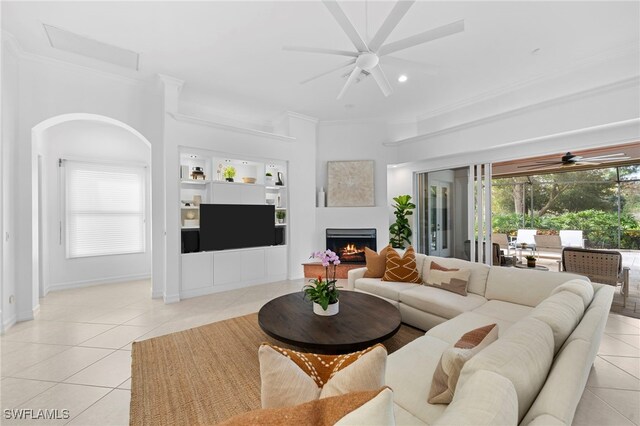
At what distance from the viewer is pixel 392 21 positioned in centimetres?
211

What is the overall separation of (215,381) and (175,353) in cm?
71

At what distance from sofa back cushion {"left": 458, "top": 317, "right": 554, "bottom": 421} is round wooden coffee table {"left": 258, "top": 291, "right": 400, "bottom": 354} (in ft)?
3.94

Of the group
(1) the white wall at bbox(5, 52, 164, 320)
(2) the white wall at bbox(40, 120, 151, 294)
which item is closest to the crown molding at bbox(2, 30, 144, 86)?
(1) the white wall at bbox(5, 52, 164, 320)

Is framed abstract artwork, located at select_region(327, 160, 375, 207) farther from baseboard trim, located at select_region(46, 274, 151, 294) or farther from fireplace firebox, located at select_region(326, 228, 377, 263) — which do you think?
baseboard trim, located at select_region(46, 274, 151, 294)

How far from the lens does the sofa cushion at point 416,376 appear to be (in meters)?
1.31

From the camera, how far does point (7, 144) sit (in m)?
3.29

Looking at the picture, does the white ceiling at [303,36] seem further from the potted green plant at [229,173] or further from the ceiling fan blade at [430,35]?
the potted green plant at [229,173]

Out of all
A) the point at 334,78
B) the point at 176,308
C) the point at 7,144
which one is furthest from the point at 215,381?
the point at 334,78

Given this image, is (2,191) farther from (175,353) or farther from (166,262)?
(175,353)

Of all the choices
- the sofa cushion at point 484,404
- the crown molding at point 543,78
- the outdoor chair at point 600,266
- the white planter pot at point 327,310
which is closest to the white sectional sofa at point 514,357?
the sofa cushion at point 484,404

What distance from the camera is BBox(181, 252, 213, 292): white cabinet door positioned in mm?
4441

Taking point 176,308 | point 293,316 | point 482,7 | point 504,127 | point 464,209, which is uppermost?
point 482,7

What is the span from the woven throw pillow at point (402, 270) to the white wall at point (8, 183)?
459 cm

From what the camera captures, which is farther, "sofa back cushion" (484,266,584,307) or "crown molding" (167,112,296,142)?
"crown molding" (167,112,296,142)
